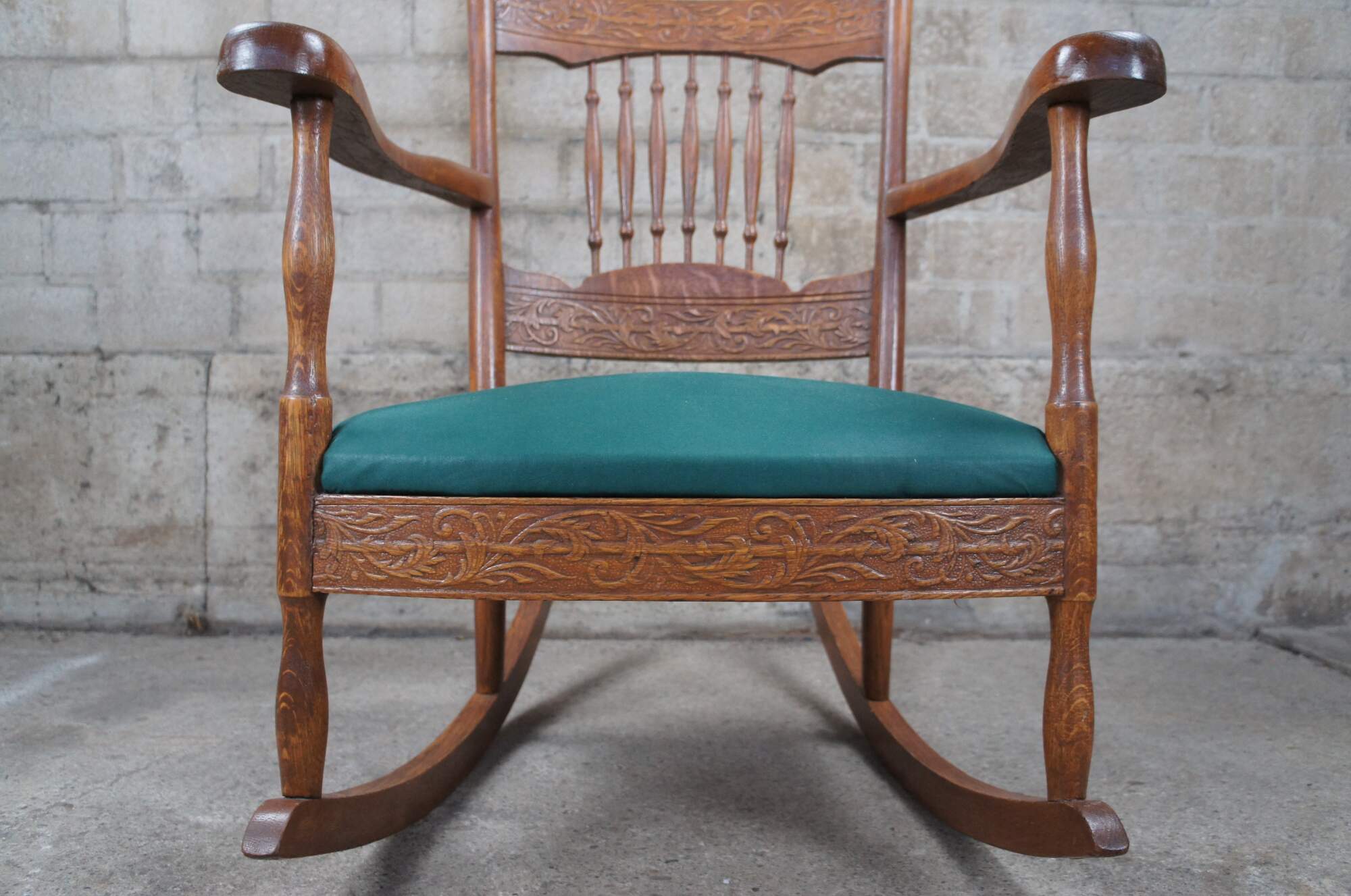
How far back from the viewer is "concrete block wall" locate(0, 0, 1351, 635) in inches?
70.3

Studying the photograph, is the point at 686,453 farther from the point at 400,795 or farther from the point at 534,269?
the point at 534,269

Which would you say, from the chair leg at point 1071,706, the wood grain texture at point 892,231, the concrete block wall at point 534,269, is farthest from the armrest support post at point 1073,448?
the concrete block wall at point 534,269

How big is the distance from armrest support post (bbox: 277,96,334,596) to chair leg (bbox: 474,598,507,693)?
504mm

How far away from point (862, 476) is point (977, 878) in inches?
19.5

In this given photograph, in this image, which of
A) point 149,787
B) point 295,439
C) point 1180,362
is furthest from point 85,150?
point 1180,362

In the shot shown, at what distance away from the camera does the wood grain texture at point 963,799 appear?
0.69m

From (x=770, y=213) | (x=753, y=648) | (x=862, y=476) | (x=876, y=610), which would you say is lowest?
(x=753, y=648)

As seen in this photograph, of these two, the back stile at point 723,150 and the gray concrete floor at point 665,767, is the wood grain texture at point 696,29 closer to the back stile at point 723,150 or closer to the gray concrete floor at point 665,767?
the back stile at point 723,150

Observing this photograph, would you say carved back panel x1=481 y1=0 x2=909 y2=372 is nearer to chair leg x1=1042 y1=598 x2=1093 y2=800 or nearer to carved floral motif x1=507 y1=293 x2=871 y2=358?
carved floral motif x1=507 y1=293 x2=871 y2=358

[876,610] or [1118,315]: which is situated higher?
[1118,315]

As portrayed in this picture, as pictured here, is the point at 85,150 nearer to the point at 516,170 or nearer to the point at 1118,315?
the point at 516,170

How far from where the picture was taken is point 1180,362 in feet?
6.03

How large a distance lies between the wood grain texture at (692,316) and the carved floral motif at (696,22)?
342 mm

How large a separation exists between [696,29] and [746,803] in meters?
1.04
